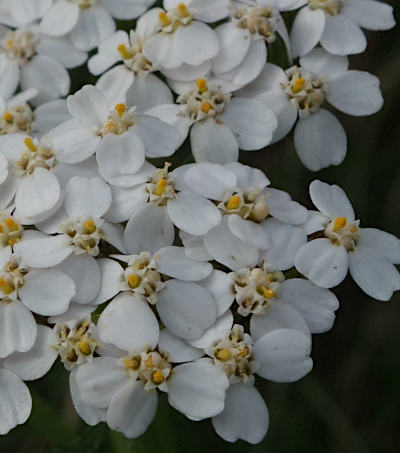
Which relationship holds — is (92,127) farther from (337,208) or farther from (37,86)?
(337,208)

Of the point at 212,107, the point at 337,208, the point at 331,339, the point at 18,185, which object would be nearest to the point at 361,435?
the point at 331,339

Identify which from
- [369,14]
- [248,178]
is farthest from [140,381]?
[369,14]

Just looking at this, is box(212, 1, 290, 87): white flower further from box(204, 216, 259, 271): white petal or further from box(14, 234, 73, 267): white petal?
box(14, 234, 73, 267): white petal

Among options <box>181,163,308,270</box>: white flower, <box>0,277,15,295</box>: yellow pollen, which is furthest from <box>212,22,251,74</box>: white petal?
<box>0,277,15,295</box>: yellow pollen

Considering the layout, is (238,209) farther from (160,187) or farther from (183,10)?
(183,10)

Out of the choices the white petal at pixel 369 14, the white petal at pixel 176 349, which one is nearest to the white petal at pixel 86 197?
Result: the white petal at pixel 176 349

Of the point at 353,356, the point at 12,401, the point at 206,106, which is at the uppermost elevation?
the point at 206,106

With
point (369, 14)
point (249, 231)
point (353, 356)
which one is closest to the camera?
point (249, 231)
